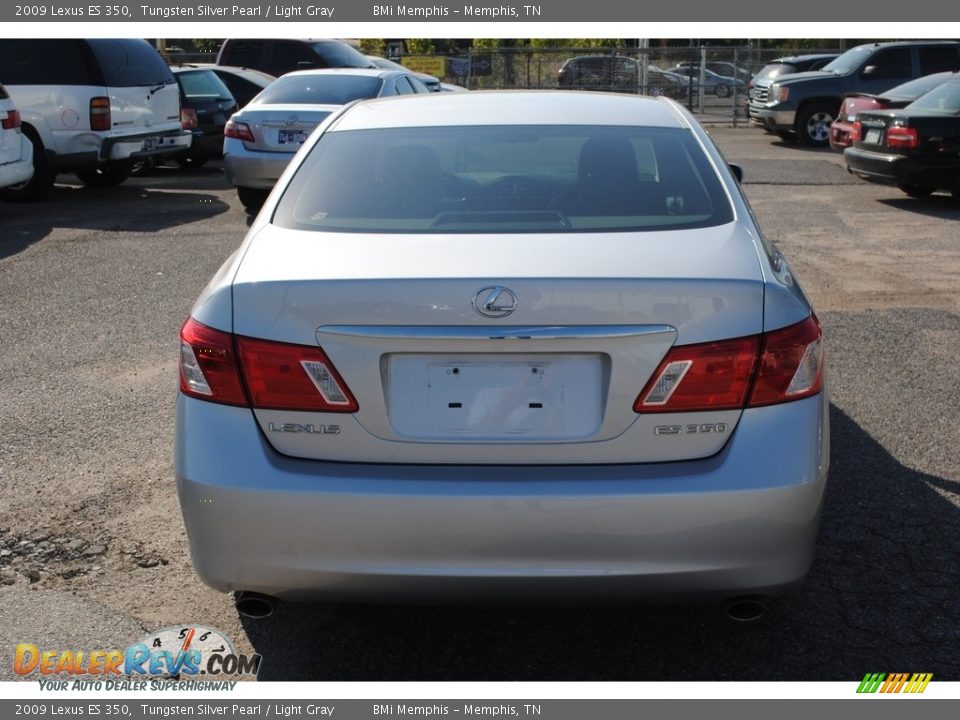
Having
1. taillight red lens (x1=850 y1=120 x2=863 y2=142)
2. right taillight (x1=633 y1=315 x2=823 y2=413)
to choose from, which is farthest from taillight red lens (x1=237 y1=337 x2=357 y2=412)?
taillight red lens (x1=850 y1=120 x2=863 y2=142)

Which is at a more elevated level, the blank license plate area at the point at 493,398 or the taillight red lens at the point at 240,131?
the blank license plate area at the point at 493,398

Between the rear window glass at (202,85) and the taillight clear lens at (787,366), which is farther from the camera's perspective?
the rear window glass at (202,85)

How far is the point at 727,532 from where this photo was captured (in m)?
2.99

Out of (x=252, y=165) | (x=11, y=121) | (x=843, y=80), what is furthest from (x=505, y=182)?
(x=843, y=80)

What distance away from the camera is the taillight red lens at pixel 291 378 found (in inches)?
118

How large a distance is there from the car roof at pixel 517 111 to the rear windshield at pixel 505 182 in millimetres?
75

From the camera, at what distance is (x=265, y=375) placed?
3041 millimetres

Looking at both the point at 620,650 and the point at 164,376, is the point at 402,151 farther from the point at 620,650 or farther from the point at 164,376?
the point at 164,376

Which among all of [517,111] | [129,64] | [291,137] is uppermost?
[517,111]

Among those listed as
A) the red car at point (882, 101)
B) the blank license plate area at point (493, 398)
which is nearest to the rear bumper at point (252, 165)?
the red car at point (882, 101)

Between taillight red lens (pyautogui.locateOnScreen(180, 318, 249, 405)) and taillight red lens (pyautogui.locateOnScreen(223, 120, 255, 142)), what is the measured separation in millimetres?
9482

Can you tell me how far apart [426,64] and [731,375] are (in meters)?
27.7

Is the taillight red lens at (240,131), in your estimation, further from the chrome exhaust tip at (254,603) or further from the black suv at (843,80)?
the black suv at (843,80)

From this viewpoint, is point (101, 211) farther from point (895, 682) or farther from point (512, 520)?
point (895, 682)
